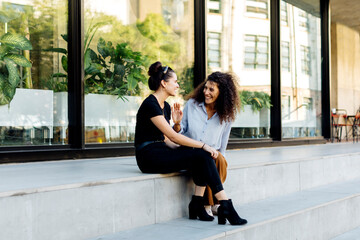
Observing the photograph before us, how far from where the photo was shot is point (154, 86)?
378 cm

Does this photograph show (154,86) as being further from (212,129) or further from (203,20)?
(203,20)

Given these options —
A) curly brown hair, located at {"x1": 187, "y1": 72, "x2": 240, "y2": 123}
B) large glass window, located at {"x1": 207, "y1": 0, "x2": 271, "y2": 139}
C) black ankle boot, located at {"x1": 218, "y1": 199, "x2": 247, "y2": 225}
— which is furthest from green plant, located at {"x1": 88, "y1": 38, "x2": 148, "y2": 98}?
black ankle boot, located at {"x1": 218, "y1": 199, "x2": 247, "y2": 225}

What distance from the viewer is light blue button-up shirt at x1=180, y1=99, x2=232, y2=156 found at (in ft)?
12.6

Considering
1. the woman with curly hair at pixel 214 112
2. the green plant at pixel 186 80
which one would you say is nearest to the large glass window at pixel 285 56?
the green plant at pixel 186 80

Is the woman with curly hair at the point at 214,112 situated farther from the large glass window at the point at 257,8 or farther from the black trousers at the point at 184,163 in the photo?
the large glass window at the point at 257,8

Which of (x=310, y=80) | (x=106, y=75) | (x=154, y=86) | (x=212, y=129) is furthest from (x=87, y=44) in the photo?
(x=310, y=80)

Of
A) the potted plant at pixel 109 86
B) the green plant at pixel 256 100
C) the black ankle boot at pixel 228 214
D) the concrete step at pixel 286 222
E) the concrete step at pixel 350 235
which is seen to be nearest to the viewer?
the concrete step at pixel 286 222

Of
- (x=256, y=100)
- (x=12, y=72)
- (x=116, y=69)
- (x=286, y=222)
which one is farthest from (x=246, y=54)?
(x=286, y=222)

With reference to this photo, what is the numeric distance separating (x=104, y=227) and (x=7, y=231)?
0.72 meters

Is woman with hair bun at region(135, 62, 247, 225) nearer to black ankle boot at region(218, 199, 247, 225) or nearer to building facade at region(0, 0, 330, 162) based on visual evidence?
black ankle boot at region(218, 199, 247, 225)

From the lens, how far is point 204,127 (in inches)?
153

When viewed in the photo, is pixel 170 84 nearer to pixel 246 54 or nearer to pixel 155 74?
pixel 155 74

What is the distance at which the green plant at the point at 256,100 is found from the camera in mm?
8117

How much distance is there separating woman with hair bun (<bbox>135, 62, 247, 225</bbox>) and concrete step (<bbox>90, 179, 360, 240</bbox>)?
13 centimetres
